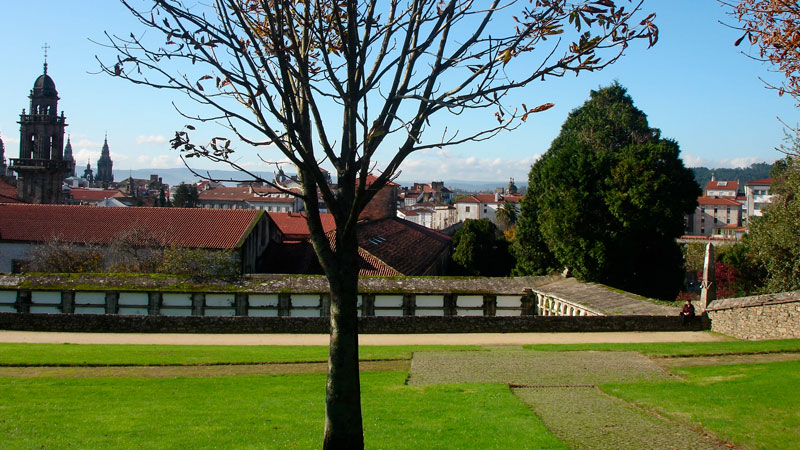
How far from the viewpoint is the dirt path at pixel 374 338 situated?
56.0 feet

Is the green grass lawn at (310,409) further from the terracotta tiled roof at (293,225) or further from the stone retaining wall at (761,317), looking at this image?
the terracotta tiled roof at (293,225)

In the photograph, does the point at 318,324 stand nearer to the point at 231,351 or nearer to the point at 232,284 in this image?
the point at 231,351

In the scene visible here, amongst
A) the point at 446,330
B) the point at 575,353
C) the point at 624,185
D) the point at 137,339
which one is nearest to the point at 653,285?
the point at 624,185

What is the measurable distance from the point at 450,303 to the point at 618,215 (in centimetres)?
1186

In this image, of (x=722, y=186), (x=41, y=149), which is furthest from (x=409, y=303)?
(x=722, y=186)

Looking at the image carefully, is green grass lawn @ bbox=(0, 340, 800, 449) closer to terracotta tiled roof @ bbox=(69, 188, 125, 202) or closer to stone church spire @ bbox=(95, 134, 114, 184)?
terracotta tiled roof @ bbox=(69, 188, 125, 202)

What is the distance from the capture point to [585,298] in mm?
22344

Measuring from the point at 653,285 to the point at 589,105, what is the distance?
13.1 meters

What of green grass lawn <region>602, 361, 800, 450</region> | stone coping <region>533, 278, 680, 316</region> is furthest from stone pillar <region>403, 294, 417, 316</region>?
green grass lawn <region>602, 361, 800, 450</region>

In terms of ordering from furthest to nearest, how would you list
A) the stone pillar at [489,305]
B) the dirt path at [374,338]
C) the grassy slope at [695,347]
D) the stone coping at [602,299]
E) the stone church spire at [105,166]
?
the stone church spire at [105,166], the stone pillar at [489,305], the stone coping at [602,299], the dirt path at [374,338], the grassy slope at [695,347]

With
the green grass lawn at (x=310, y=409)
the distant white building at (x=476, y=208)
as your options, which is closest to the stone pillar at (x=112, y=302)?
the green grass lawn at (x=310, y=409)

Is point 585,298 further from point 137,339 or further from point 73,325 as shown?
point 73,325

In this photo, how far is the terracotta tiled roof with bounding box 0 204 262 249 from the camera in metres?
31.3

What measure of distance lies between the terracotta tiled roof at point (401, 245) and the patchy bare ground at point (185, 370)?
17.0m
